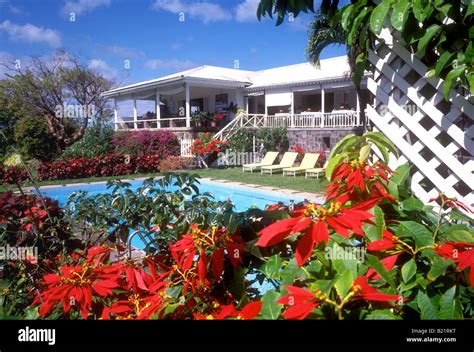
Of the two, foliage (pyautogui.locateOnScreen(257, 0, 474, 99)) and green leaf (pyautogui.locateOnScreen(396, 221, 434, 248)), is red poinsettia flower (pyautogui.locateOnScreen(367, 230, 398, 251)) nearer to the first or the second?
green leaf (pyautogui.locateOnScreen(396, 221, 434, 248))

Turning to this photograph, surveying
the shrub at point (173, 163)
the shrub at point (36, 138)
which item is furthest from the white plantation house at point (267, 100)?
the shrub at point (36, 138)

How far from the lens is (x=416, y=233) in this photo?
0.97 meters

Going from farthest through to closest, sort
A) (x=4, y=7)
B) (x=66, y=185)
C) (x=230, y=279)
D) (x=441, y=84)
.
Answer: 1. (x=66, y=185)
2. (x=441, y=84)
3. (x=4, y=7)
4. (x=230, y=279)

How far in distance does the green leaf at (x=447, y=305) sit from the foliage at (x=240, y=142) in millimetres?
14326

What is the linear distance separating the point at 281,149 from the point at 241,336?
14.2 meters

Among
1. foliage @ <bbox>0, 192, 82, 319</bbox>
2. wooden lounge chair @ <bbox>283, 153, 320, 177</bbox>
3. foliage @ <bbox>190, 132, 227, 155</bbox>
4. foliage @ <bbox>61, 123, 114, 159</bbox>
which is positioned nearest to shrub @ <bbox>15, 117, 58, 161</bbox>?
foliage @ <bbox>61, 123, 114, 159</bbox>

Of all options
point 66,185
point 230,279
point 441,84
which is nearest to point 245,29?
point 441,84

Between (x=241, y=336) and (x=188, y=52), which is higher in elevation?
(x=188, y=52)

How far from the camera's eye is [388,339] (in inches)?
39.5

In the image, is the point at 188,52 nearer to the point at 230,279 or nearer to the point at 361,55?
the point at 361,55

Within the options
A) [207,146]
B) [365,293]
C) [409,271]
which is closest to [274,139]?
[207,146]

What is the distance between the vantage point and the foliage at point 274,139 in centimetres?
1494

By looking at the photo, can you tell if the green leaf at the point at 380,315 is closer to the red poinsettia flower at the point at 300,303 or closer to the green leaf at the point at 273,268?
the red poinsettia flower at the point at 300,303

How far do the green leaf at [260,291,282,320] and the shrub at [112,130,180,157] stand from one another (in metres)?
15.2
